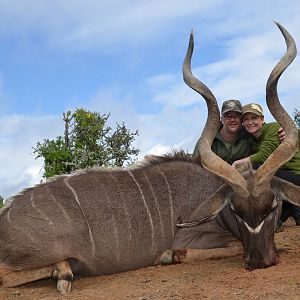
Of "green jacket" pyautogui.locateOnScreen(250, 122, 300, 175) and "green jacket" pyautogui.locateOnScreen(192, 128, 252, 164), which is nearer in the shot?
"green jacket" pyautogui.locateOnScreen(250, 122, 300, 175)

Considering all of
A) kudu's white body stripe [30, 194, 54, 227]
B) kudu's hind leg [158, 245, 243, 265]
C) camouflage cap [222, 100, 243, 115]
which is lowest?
kudu's hind leg [158, 245, 243, 265]

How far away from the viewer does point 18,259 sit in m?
4.34

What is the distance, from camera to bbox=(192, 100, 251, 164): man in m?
5.39

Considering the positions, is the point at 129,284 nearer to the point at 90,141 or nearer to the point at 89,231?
the point at 89,231

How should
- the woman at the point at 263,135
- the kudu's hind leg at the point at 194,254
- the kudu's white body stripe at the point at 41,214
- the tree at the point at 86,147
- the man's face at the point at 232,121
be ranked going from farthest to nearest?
the tree at the point at 86,147
the man's face at the point at 232,121
the woman at the point at 263,135
the kudu's hind leg at the point at 194,254
the kudu's white body stripe at the point at 41,214

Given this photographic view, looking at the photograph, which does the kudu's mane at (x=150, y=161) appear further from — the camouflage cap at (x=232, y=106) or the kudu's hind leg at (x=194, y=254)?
the kudu's hind leg at (x=194, y=254)

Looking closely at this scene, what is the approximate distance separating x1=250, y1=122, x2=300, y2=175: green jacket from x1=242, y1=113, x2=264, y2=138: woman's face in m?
0.04

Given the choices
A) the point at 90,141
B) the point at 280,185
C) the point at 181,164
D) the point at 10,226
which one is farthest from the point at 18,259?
the point at 90,141

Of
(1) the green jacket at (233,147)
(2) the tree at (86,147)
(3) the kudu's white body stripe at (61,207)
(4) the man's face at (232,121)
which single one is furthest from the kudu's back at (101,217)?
(2) the tree at (86,147)

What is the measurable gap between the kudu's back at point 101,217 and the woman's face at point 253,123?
686mm

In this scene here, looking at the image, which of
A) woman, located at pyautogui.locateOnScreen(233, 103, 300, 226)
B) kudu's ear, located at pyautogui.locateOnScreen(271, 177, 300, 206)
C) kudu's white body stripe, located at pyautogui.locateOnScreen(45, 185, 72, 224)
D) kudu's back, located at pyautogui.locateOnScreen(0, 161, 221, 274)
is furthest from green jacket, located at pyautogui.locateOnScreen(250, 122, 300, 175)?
kudu's white body stripe, located at pyautogui.locateOnScreen(45, 185, 72, 224)

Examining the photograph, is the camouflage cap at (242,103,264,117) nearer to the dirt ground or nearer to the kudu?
the kudu

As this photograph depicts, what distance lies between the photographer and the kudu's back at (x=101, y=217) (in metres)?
4.37

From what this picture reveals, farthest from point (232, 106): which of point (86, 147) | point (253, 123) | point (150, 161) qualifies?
point (86, 147)
